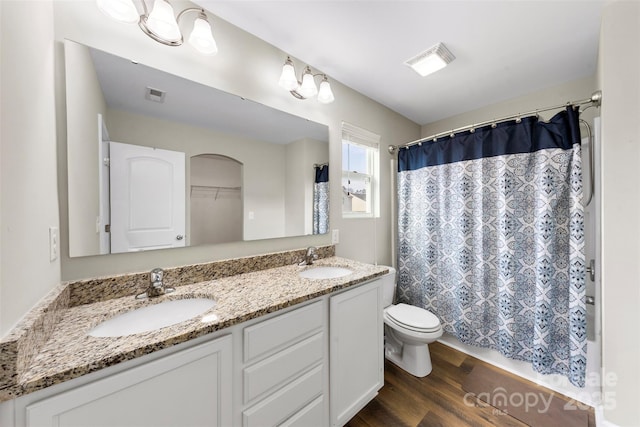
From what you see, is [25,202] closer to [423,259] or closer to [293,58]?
[293,58]

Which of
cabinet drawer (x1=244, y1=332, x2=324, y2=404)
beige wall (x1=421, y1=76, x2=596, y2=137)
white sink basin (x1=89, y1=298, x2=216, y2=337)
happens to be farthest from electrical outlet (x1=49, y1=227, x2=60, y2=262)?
beige wall (x1=421, y1=76, x2=596, y2=137)

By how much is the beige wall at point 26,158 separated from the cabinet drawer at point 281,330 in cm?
63

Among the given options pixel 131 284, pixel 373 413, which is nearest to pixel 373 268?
pixel 373 413

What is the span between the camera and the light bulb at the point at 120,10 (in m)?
0.90

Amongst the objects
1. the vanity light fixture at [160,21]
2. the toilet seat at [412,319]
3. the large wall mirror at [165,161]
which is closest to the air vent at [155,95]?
the large wall mirror at [165,161]

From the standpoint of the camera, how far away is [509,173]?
1.75 m

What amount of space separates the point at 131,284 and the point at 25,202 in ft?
1.70

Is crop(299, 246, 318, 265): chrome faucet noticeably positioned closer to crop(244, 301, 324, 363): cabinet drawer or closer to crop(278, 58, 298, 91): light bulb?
crop(244, 301, 324, 363): cabinet drawer

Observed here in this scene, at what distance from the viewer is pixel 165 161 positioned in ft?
3.71

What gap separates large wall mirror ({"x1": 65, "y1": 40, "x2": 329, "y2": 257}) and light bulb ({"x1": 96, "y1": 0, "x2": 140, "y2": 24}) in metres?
0.16

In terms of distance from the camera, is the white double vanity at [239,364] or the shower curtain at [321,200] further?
the shower curtain at [321,200]

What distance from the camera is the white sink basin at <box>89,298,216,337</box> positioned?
864 millimetres

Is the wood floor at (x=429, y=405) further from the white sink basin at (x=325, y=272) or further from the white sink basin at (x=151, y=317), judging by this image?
the white sink basin at (x=151, y=317)

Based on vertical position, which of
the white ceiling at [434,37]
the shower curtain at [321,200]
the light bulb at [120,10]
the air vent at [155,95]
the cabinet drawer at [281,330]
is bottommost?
the cabinet drawer at [281,330]
